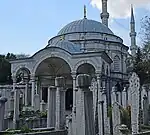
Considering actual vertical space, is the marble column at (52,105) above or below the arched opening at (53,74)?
below

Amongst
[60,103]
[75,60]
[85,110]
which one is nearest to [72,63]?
[75,60]

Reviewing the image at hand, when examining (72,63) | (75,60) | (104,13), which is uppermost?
(104,13)

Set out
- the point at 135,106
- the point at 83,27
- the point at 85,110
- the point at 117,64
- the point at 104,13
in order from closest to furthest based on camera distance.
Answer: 1. the point at 85,110
2. the point at 135,106
3. the point at 83,27
4. the point at 117,64
5. the point at 104,13

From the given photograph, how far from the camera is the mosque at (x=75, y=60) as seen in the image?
27.8 m

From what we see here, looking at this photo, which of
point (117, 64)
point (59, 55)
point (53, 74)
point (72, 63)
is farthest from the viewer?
point (117, 64)

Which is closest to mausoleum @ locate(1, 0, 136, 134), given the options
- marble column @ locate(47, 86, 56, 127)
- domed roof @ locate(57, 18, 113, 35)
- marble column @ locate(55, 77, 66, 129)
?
domed roof @ locate(57, 18, 113, 35)

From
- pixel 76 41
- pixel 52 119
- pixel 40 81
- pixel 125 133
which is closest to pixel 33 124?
pixel 52 119

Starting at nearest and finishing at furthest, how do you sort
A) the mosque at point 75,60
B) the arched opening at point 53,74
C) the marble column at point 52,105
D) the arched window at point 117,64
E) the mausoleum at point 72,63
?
the marble column at point 52,105 → the mausoleum at point 72,63 → the mosque at point 75,60 → the arched opening at point 53,74 → the arched window at point 117,64

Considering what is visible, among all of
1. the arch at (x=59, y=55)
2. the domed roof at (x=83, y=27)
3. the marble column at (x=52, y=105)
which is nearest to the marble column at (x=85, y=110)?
the marble column at (x=52, y=105)

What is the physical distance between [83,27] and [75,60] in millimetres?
12362

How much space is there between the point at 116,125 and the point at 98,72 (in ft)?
48.8

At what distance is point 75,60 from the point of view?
2786cm

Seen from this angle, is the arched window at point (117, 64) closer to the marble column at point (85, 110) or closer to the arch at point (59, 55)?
the arch at point (59, 55)

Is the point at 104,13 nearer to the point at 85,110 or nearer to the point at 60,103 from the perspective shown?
the point at 60,103
